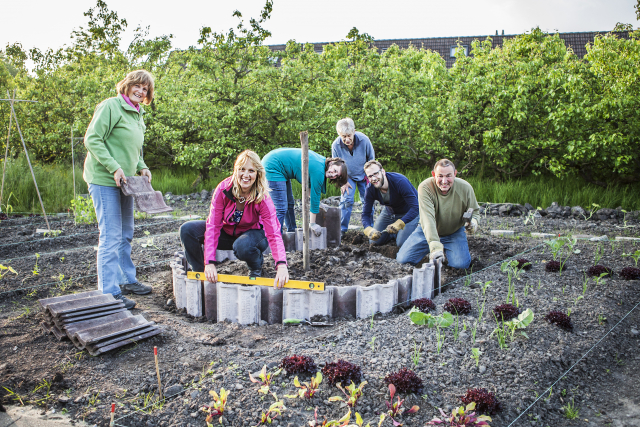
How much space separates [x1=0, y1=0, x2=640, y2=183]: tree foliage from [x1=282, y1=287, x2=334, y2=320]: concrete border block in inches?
201

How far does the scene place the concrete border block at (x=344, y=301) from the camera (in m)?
2.82

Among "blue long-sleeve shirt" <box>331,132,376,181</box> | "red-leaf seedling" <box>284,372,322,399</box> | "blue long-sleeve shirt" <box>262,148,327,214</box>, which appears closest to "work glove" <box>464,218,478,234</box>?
"blue long-sleeve shirt" <box>262,148,327,214</box>

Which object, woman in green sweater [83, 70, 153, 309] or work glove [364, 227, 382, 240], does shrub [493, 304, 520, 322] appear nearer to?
work glove [364, 227, 382, 240]

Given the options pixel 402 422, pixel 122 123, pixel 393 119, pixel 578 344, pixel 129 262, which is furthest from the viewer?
pixel 393 119

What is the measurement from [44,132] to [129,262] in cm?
825

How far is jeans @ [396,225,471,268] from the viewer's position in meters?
3.74

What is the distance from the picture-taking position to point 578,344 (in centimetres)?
239

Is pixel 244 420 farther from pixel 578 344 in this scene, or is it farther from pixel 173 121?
pixel 173 121

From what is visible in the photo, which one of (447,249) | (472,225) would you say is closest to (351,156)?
(447,249)

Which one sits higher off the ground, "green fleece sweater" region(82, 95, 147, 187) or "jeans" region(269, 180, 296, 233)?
"green fleece sweater" region(82, 95, 147, 187)

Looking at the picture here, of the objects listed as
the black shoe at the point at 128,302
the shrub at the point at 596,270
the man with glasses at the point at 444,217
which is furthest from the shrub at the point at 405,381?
the shrub at the point at 596,270

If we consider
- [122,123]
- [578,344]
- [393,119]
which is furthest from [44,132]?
[578,344]

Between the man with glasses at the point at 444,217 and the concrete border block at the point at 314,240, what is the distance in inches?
34.0

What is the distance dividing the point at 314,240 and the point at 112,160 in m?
2.12
